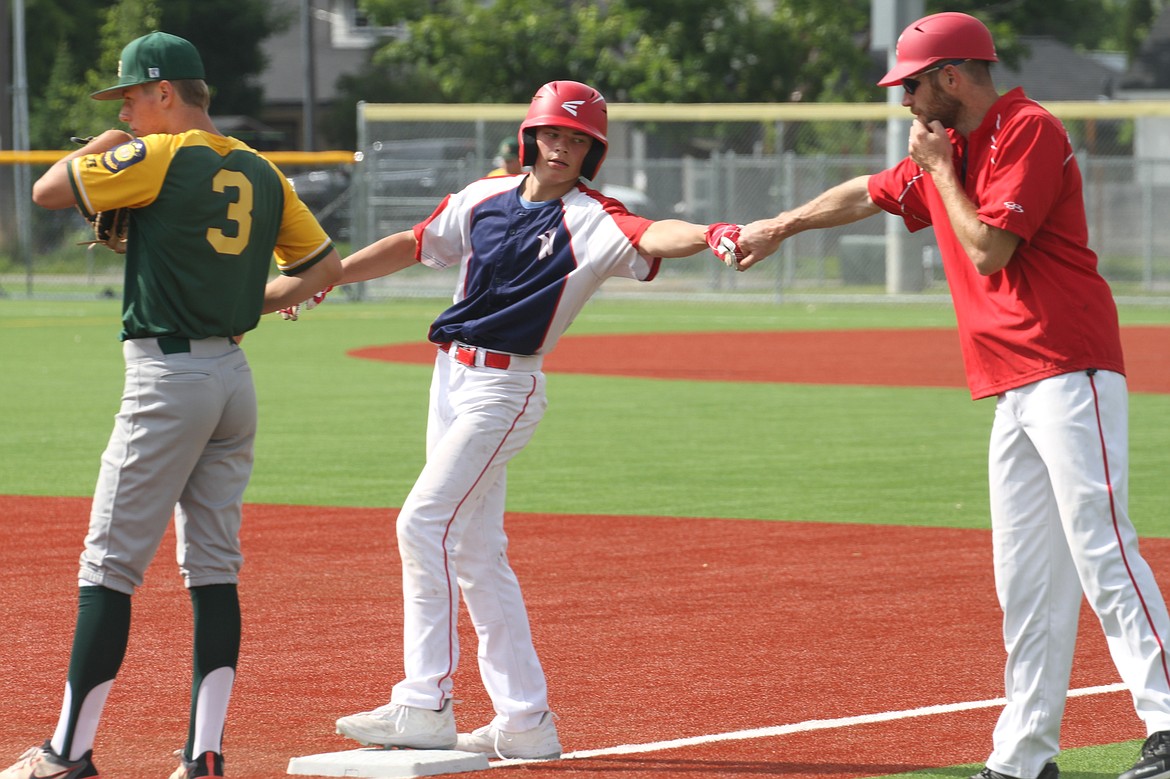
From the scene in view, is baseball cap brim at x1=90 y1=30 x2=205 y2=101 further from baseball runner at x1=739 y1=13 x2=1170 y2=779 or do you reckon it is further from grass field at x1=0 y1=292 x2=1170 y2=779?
grass field at x1=0 y1=292 x2=1170 y2=779

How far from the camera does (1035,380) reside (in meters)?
5.29

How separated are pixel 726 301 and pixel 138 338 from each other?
86.9 ft

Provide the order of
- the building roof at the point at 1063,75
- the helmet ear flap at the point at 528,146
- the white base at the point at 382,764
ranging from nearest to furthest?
the white base at the point at 382,764 → the helmet ear flap at the point at 528,146 → the building roof at the point at 1063,75

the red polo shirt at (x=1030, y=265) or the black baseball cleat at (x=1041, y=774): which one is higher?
the red polo shirt at (x=1030, y=265)

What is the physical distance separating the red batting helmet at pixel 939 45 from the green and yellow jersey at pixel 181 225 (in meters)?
1.87

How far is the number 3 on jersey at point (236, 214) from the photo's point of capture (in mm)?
5243

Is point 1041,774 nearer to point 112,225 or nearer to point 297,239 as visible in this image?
point 297,239

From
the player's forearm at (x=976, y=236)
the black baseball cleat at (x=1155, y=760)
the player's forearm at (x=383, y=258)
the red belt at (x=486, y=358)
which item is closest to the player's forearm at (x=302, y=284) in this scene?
the player's forearm at (x=383, y=258)

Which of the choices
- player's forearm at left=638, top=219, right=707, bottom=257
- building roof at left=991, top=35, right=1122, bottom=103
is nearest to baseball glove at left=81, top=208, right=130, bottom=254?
player's forearm at left=638, top=219, right=707, bottom=257

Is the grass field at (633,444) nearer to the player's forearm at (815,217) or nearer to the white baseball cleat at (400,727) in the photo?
the white baseball cleat at (400,727)

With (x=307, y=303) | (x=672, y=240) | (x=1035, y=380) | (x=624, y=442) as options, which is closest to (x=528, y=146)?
(x=672, y=240)

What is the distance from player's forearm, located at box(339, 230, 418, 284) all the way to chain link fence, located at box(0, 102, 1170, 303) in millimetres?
23524

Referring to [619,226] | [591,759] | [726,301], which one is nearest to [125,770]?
[591,759]

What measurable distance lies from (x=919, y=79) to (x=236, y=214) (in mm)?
1967
